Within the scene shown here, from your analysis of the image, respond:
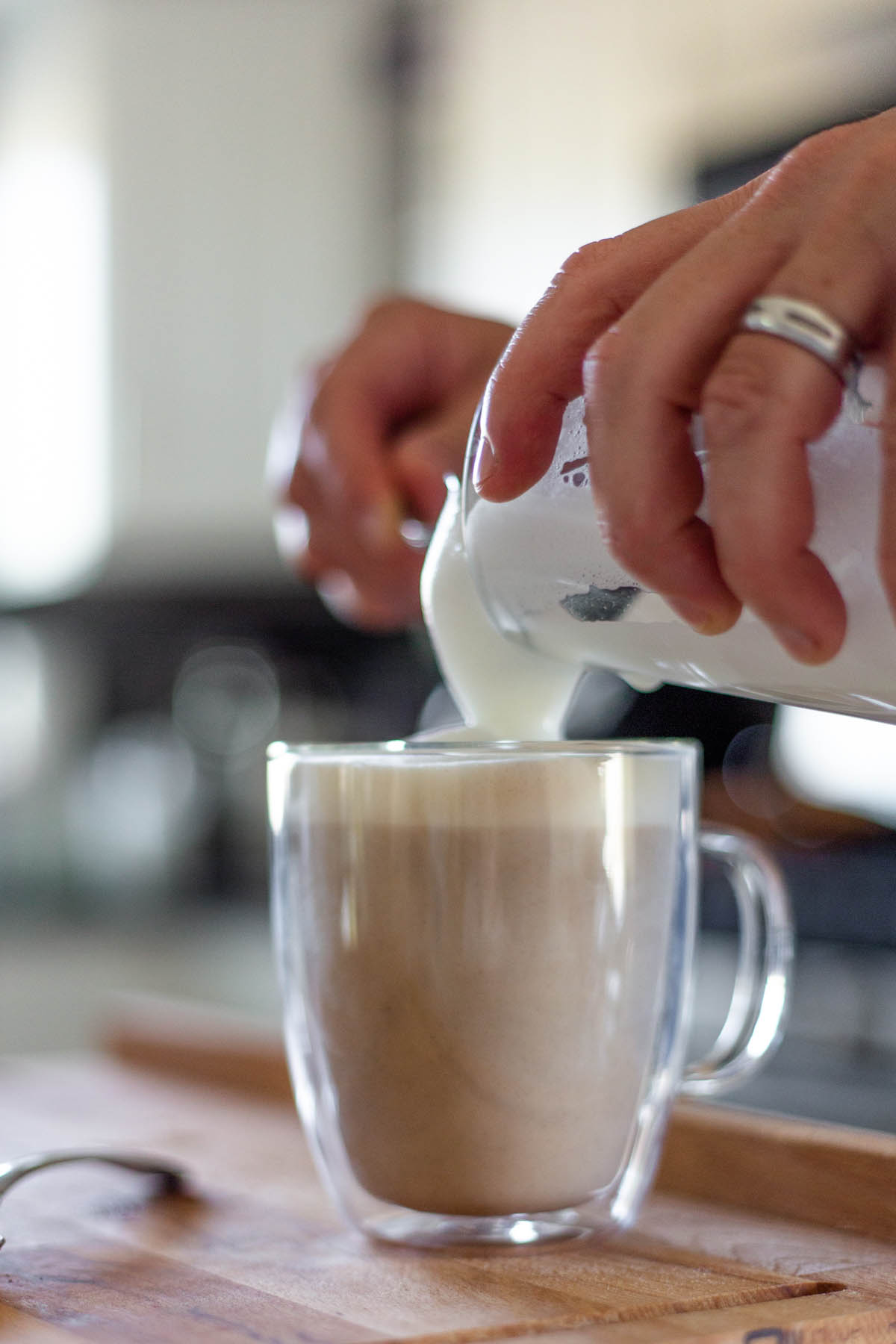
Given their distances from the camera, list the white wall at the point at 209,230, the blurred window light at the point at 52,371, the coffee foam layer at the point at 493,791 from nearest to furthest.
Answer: the coffee foam layer at the point at 493,791
the white wall at the point at 209,230
the blurred window light at the point at 52,371

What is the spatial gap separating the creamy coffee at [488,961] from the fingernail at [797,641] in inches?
6.3

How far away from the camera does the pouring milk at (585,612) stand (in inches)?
15.6

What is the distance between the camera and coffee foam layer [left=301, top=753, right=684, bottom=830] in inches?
20.2

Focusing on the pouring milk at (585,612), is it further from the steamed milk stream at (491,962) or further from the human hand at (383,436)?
the human hand at (383,436)

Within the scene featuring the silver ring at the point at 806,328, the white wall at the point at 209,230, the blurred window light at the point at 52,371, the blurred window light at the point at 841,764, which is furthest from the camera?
the blurred window light at the point at 52,371

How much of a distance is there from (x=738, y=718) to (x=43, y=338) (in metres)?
1.73

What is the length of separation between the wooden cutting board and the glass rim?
0.16 m

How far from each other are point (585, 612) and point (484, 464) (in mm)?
70

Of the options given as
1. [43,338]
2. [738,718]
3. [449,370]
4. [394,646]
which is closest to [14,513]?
[43,338]

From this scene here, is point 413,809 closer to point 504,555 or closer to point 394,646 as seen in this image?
point 504,555

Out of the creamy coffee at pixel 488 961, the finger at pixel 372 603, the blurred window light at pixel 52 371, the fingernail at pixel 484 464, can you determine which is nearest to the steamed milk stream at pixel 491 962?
the creamy coffee at pixel 488 961

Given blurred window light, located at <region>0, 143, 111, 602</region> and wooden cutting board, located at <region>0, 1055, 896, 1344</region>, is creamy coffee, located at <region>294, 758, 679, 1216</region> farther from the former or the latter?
blurred window light, located at <region>0, 143, 111, 602</region>

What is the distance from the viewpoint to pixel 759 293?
361 millimetres

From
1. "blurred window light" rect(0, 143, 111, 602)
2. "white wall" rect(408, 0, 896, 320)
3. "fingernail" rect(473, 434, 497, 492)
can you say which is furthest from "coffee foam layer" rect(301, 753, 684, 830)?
"blurred window light" rect(0, 143, 111, 602)
